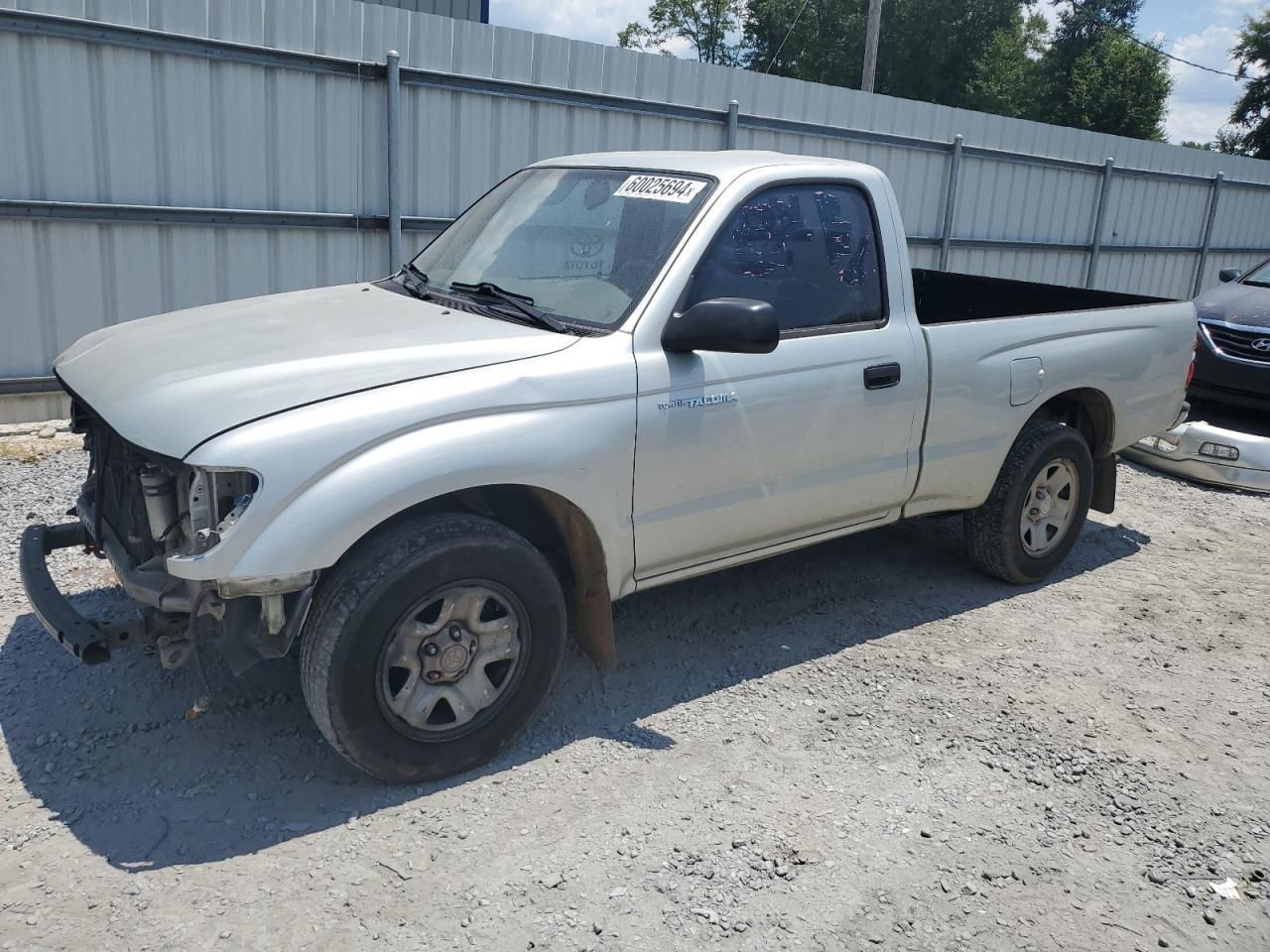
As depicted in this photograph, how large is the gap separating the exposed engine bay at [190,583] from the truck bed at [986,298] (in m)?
4.33

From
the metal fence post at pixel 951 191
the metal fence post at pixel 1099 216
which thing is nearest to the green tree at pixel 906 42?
the metal fence post at pixel 1099 216

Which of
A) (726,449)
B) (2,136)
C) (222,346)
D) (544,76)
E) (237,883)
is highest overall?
(544,76)

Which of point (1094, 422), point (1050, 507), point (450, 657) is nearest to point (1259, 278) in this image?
point (1094, 422)

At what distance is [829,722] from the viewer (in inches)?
165

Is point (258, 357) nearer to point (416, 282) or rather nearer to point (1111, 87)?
point (416, 282)

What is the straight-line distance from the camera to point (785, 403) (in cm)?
421

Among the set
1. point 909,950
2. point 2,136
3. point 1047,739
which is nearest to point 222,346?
point 909,950

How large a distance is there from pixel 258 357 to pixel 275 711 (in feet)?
4.25

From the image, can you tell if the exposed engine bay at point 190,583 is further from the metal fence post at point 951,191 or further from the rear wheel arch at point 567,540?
the metal fence post at point 951,191

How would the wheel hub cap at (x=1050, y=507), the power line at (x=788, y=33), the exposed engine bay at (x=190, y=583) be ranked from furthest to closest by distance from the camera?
the power line at (x=788, y=33)
the wheel hub cap at (x=1050, y=507)
the exposed engine bay at (x=190, y=583)

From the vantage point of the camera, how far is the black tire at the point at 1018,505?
5.40m

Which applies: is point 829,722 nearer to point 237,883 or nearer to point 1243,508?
point 237,883

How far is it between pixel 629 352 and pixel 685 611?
1671mm

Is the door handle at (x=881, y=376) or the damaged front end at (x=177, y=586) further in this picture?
the door handle at (x=881, y=376)
